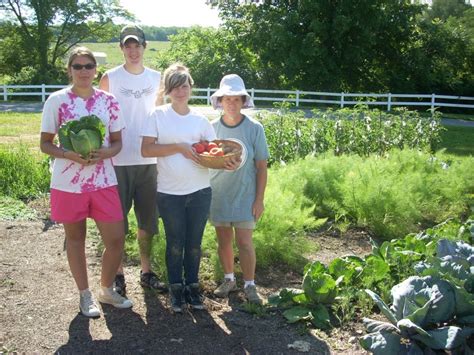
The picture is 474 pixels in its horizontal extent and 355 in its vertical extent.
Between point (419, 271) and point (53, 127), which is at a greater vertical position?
point (53, 127)

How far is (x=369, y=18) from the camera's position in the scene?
26.0 meters

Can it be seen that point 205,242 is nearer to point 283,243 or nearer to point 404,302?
point 283,243

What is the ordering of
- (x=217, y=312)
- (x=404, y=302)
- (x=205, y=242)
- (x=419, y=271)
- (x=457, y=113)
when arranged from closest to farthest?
(x=404, y=302)
(x=419, y=271)
(x=217, y=312)
(x=205, y=242)
(x=457, y=113)

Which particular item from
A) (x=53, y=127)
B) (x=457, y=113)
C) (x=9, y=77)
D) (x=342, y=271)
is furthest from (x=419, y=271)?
(x=9, y=77)

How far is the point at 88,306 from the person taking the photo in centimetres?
385

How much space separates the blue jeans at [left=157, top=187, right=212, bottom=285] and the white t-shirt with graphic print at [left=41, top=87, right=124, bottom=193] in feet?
1.39

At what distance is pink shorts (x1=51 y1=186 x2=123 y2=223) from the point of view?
11.8 ft

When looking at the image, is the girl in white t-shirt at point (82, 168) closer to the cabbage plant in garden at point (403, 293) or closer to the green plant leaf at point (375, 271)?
the cabbage plant in garden at point (403, 293)

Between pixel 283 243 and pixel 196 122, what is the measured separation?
1.62 meters

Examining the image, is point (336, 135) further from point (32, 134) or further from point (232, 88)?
point (32, 134)

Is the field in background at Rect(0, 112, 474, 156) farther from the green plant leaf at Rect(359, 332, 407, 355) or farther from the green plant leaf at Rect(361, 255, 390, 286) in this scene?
the green plant leaf at Rect(359, 332, 407, 355)

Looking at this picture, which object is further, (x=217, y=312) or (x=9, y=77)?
(x=9, y=77)

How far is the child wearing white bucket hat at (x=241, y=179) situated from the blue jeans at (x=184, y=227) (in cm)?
27

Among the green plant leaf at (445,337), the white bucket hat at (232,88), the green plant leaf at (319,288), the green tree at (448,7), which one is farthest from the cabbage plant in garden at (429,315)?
the green tree at (448,7)
